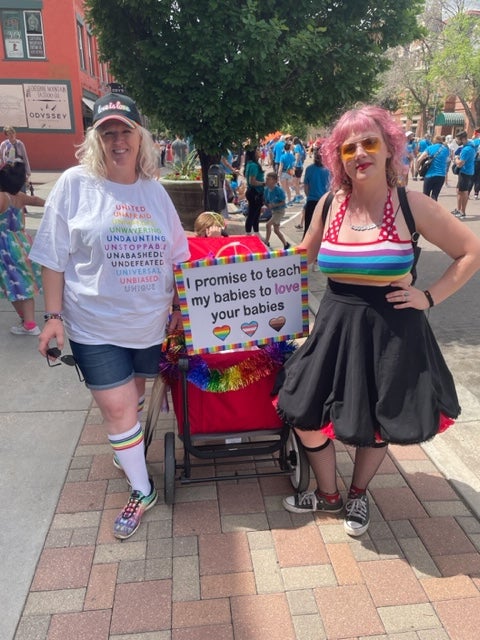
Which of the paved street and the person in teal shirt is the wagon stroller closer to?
the paved street

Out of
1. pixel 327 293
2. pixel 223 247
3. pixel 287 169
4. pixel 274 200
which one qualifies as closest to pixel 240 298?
pixel 223 247

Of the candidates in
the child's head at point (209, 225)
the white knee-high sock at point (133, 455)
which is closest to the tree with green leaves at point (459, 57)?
the child's head at point (209, 225)

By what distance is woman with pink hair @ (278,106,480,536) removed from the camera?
6.84 ft

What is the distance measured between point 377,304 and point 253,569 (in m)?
1.27

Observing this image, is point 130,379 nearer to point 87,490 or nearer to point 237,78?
point 87,490

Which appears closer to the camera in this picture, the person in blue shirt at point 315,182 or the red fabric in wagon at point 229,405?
the red fabric in wagon at point 229,405

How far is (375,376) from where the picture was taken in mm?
2154

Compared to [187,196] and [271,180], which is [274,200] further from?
[187,196]

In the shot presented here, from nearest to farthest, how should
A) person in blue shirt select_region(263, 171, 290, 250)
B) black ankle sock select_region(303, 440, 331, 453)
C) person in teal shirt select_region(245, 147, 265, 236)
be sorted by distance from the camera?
black ankle sock select_region(303, 440, 331, 453) → person in blue shirt select_region(263, 171, 290, 250) → person in teal shirt select_region(245, 147, 265, 236)

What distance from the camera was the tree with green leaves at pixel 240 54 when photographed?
17.0 feet

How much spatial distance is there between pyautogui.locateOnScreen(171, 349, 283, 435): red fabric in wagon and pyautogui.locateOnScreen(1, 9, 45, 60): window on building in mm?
22980

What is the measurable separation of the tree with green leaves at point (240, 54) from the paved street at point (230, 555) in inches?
150

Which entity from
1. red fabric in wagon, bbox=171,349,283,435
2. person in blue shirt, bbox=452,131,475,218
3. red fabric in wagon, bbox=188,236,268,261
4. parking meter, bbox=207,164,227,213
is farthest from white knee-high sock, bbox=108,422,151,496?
person in blue shirt, bbox=452,131,475,218

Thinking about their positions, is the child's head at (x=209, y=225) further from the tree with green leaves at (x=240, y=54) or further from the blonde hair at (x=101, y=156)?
the tree with green leaves at (x=240, y=54)
